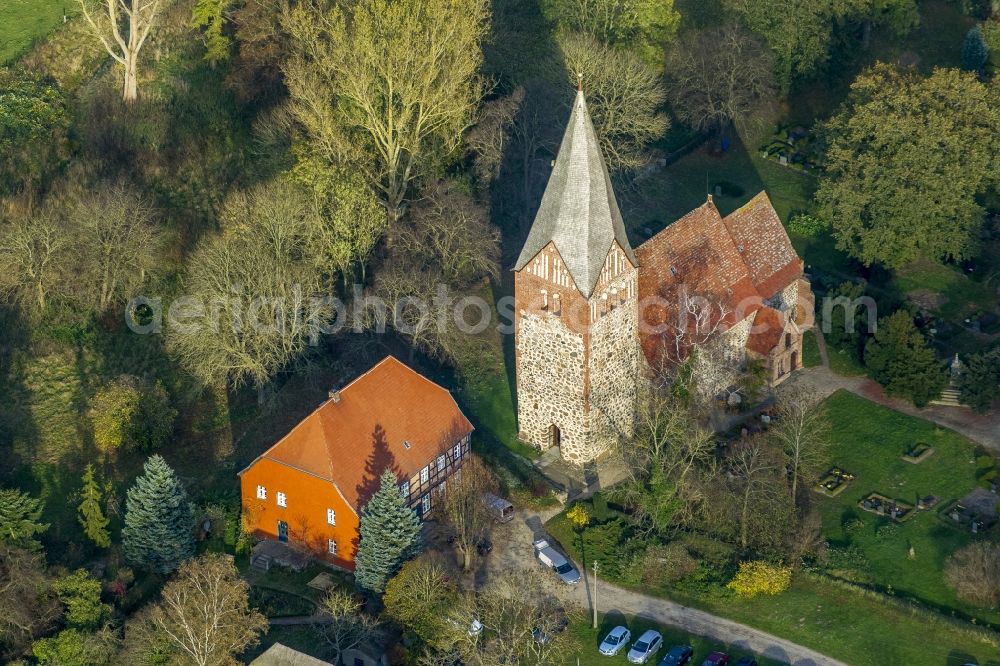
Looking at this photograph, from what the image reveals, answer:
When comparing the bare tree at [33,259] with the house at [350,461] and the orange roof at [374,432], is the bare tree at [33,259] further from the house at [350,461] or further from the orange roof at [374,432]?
the orange roof at [374,432]

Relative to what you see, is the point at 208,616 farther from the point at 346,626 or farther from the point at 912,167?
the point at 912,167

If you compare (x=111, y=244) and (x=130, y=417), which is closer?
(x=130, y=417)

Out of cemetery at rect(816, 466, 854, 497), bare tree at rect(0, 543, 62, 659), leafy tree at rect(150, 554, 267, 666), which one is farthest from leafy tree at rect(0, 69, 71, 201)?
cemetery at rect(816, 466, 854, 497)

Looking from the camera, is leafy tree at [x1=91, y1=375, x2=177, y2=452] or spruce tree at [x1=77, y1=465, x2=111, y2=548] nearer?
spruce tree at [x1=77, y1=465, x2=111, y2=548]

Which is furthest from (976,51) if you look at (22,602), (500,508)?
(22,602)

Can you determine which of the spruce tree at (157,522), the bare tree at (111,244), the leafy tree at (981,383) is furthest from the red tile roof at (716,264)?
the bare tree at (111,244)

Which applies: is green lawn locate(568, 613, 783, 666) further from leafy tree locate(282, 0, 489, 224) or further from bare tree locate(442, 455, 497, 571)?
leafy tree locate(282, 0, 489, 224)
